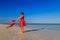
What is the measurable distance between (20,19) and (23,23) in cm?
39

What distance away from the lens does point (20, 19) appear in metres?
13.1

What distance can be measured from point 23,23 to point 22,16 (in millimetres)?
567

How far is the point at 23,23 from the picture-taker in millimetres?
13141

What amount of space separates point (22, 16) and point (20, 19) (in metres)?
0.32

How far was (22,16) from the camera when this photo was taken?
13.0 metres
